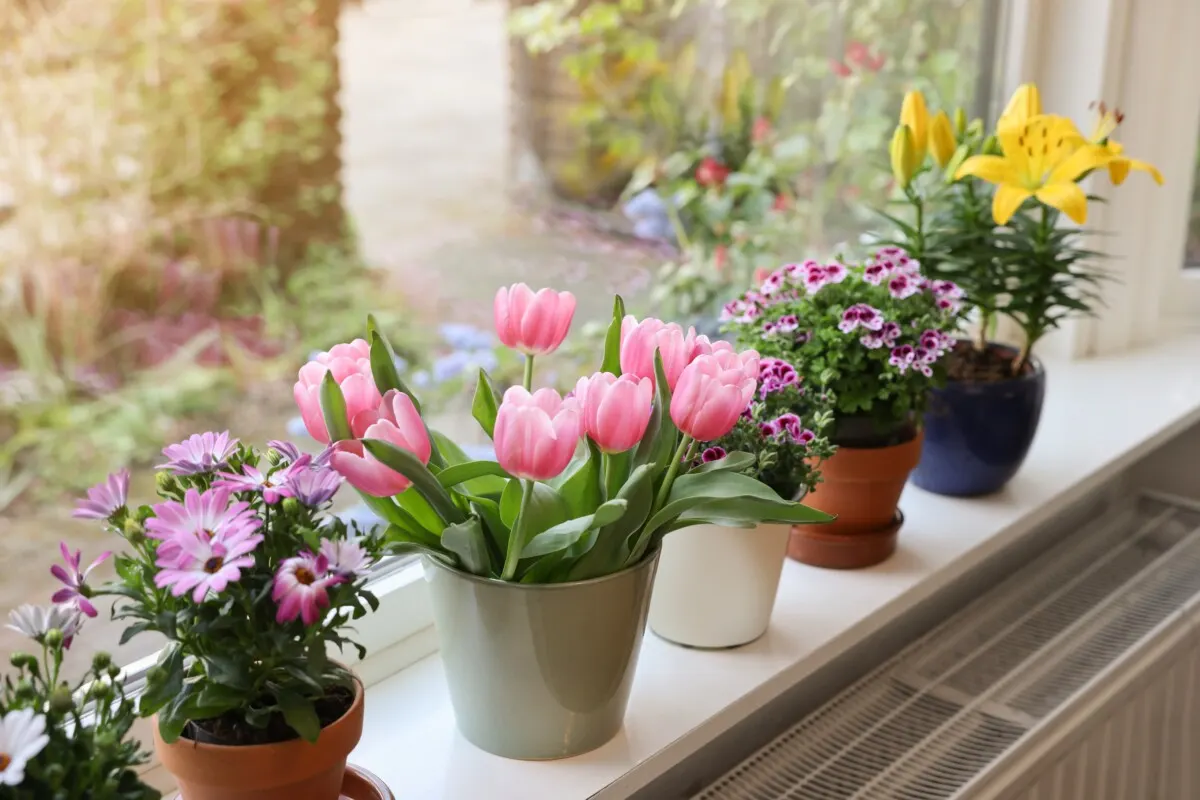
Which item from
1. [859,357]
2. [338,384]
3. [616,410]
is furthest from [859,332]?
[338,384]

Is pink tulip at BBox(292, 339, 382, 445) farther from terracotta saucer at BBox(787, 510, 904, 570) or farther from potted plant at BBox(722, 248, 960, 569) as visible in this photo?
terracotta saucer at BBox(787, 510, 904, 570)

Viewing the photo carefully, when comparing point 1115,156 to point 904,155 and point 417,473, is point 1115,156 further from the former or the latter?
point 417,473

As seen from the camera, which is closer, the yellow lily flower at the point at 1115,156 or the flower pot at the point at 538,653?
the flower pot at the point at 538,653

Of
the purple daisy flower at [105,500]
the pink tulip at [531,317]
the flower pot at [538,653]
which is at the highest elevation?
the pink tulip at [531,317]

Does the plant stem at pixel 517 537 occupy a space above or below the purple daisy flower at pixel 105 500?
below

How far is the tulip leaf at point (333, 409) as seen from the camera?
2.09ft

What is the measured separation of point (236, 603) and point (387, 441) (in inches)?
4.7

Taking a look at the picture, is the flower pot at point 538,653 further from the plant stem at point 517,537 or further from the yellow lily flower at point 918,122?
the yellow lily flower at point 918,122

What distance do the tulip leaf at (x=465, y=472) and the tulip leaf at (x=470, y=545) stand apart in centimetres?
3

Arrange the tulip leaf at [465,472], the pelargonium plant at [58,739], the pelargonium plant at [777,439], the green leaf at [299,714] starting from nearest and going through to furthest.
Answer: the pelargonium plant at [58,739]
the green leaf at [299,714]
the tulip leaf at [465,472]
the pelargonium plant at [777,439]

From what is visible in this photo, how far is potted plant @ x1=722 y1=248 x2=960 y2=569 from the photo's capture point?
Answer: 3.11 feet

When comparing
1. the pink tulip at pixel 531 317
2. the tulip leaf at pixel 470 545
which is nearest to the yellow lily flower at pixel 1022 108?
the pink tulip at pixel 531 317

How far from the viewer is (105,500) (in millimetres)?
564

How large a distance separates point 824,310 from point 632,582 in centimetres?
38
